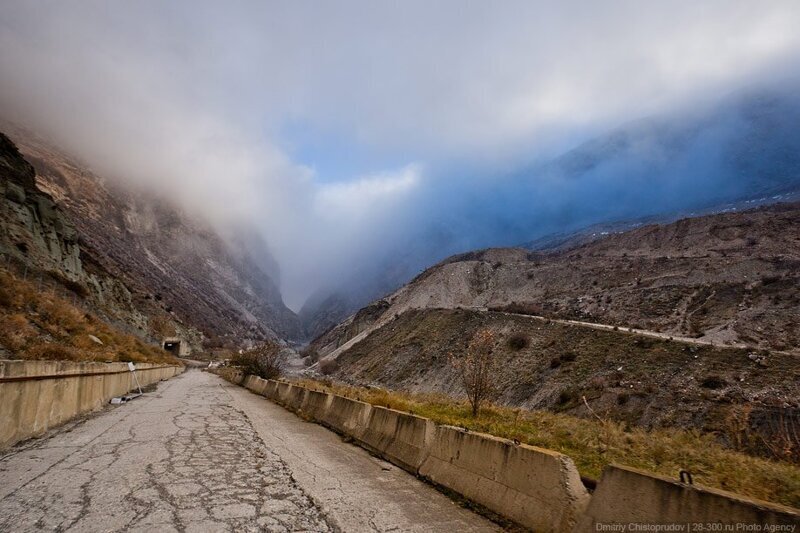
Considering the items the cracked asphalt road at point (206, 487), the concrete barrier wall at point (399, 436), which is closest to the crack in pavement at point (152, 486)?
the cracked asphalt road at point (206, 487)

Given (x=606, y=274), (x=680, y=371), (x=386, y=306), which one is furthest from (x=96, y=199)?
(x=680, y=371)

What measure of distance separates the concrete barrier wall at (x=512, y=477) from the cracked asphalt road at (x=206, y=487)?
0.32m

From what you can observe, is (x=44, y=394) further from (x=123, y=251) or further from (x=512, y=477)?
(x=123, y=251)

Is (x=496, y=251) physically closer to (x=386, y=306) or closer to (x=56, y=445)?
(x=386, y=306)

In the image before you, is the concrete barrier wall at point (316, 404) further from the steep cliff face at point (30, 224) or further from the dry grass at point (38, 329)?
the steep cliff face at point (30, 224)

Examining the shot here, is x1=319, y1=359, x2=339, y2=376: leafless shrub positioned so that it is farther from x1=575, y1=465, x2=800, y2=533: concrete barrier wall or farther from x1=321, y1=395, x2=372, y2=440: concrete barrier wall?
x1=575, y1=465, x2=800, y2=533: concrete barrier wall

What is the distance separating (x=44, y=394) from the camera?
1004cm

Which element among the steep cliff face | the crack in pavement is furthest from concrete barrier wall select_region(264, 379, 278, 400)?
the steep cliff face

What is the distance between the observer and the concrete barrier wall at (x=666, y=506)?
3127mm

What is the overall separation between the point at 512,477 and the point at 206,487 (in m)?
4.16

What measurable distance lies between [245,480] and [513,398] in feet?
126

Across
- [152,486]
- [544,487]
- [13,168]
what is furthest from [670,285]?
[13,168]

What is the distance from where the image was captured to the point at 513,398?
41906 millimetres

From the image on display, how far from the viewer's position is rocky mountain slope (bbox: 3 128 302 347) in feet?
153
